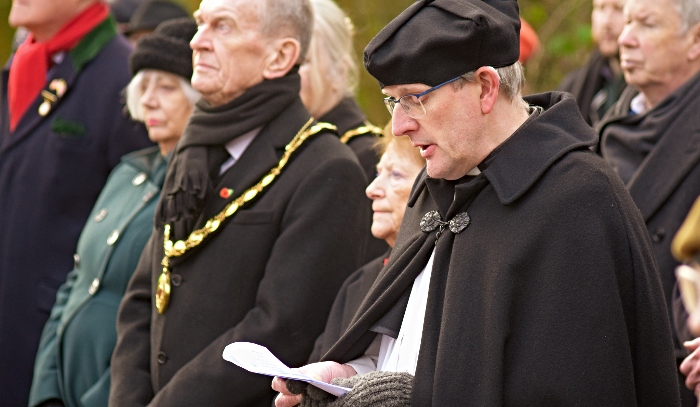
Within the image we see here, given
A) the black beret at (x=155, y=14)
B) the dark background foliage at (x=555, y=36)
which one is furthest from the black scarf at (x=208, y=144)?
the dark background foliage at (x=555, y=36)

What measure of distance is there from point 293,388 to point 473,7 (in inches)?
46.0

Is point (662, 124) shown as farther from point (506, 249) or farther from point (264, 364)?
point (264, 364)

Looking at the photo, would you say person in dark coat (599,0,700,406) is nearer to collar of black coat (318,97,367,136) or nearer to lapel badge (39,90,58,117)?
collar of black coat (318,97,367,136)

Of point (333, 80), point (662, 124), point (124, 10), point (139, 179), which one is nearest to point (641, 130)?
point (662, 124)

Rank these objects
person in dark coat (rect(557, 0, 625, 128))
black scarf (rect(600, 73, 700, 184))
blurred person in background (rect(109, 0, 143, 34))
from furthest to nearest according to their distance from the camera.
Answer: blurred person in background (rect(109, 0, 143, 34)) → person in dark coat (rect(557, 0, 625, 128)) → black scarf (rect(600, 73, 700, 184))

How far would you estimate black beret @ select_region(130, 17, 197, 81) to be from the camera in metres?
4.54

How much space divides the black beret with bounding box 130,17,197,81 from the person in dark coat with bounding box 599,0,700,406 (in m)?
1.91

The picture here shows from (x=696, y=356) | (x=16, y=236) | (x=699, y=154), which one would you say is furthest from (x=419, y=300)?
(x=16, y=236)

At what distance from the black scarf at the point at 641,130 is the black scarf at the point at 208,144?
1446 mm

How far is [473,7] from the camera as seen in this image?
2725 mm

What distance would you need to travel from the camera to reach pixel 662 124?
4098 mm

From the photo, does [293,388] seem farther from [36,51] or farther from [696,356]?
[36,51]

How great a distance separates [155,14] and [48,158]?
5.44 ft

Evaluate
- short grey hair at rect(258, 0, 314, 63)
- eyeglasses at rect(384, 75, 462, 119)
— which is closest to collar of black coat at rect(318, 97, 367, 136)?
short grey hair at rect(258, 0, 314, 63)
